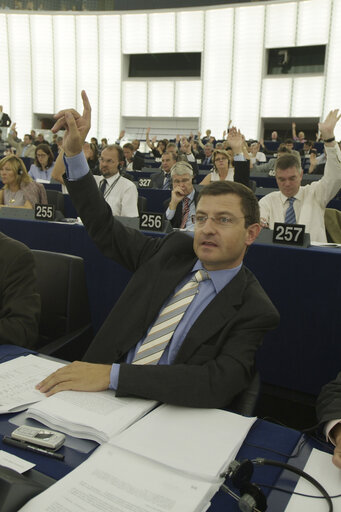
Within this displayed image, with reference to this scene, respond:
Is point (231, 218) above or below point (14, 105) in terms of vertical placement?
below

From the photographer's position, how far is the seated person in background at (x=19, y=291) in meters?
1.53

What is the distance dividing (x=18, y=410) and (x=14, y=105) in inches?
754

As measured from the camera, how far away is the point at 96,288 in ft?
8.54

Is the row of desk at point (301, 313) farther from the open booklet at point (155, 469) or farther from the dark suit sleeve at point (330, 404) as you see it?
the open booklet at point (155, 469)

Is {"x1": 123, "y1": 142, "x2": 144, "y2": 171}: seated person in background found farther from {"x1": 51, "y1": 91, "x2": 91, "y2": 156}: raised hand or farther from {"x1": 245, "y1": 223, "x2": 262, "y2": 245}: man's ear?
{"x1": 245, "y1": 223, "x2": 262, "y2": 245}: man's ear

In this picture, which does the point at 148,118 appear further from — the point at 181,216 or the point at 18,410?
the point at 18,410

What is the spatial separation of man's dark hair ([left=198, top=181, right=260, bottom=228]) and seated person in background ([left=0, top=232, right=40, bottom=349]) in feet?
2.40

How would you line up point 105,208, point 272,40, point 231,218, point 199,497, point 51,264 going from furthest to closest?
point 272,40 < point 51,264 < point 105,208 < point 231,218 < point 199,497

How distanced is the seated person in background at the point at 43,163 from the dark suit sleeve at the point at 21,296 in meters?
4.38

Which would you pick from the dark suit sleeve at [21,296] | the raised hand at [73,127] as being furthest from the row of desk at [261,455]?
the raised hand at [73,127]

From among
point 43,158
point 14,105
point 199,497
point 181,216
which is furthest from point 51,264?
point 14,105

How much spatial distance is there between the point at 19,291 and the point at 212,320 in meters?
0.78

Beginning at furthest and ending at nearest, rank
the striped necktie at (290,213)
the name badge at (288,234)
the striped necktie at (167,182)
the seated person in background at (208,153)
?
the seated person in background at (208,153) < the striped necktie at (167,182) < the striped necktie at (290,213) < the name badge at (288,234)

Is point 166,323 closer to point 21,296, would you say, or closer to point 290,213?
point 21,296
